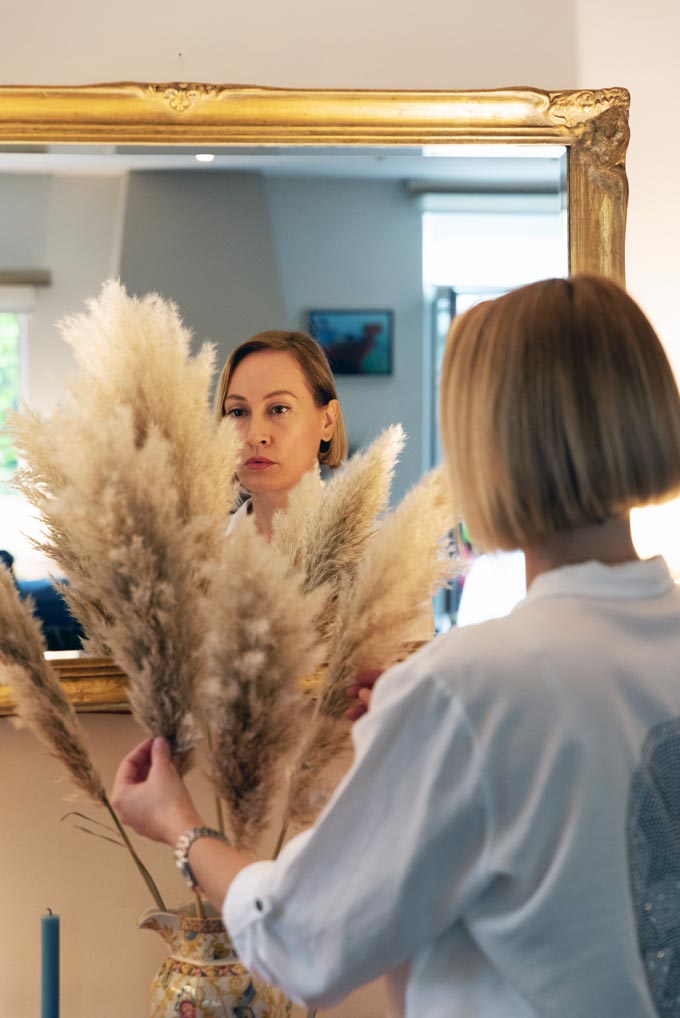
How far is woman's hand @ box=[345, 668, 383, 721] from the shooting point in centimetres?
114

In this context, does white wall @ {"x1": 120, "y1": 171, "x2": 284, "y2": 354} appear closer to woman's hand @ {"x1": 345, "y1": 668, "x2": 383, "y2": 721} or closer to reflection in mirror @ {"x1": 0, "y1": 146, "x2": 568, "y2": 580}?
reflection in mirror @ {"x1": 0, "y1": 146, "x2": 568, "y2": 580}

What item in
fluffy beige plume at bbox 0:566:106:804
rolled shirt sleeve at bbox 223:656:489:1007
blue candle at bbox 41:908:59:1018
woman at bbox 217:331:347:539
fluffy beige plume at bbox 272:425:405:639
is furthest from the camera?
woman at bbox 217:331:347:539

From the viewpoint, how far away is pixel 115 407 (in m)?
1.11

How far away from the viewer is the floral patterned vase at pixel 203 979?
1115 mm

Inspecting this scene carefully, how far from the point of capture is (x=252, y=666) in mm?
1016

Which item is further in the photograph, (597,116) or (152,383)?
(597,116)

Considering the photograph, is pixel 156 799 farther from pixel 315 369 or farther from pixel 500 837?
pixel 315 369

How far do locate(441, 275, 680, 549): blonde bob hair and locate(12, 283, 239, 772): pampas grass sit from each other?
1.00 feet

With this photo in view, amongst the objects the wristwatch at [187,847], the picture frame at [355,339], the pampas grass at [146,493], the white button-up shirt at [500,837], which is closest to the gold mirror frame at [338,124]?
the picture frame at [355,339]

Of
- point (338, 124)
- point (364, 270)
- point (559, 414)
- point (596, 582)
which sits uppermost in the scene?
point (338, 124)

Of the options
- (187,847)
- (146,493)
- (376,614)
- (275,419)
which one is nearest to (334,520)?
(275,419)

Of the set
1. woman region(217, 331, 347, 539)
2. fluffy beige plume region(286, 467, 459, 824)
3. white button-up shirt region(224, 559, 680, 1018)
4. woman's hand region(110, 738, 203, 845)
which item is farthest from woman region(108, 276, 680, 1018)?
woman region(217, 331, 347, 539)

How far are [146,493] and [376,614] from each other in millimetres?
253

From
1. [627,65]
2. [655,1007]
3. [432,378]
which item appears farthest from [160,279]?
[655,1007]
